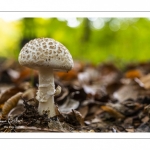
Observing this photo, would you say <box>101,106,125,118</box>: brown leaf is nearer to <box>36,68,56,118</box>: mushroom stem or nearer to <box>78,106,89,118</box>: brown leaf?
<box>78,106,89,118</box>: brown leaf

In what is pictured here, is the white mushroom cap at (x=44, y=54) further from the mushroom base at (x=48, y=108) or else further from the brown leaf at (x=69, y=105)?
the brown leaf at (x=69, y=105)

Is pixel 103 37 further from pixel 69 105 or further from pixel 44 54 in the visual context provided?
pixel 44 54

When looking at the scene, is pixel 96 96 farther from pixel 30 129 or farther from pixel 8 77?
pixel 8 77

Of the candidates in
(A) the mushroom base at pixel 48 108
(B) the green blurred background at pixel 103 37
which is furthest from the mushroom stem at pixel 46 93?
(B) the green blurred background at pixel 103 37

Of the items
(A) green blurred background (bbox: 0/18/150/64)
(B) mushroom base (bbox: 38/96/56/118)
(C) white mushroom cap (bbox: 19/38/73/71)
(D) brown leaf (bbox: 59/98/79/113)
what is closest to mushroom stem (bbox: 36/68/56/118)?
(B) mushroom base (bbox: 38/96/56/118)

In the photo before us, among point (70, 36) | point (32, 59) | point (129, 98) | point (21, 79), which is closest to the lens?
point (32, 59)
